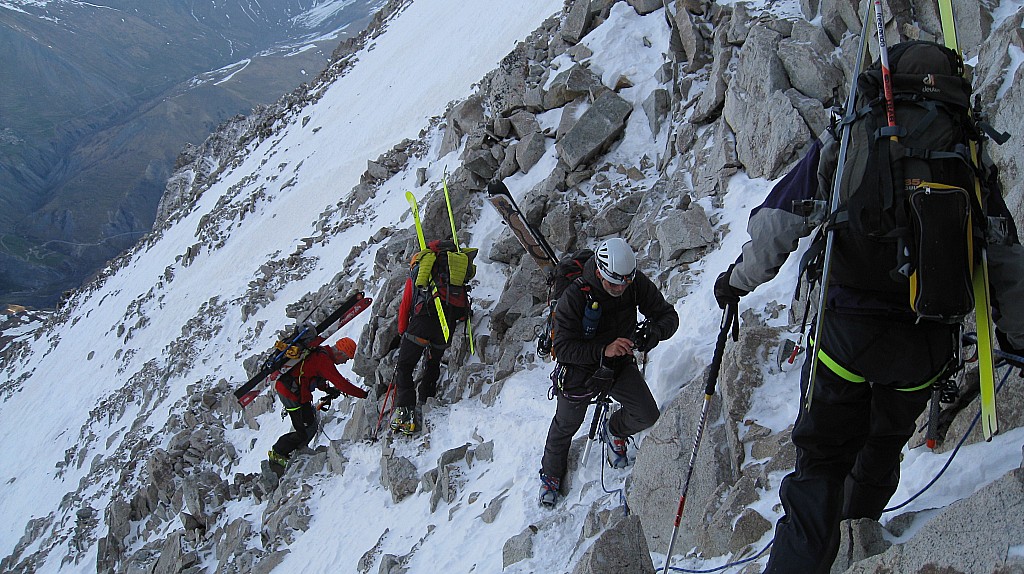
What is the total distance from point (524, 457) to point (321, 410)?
5907 mm

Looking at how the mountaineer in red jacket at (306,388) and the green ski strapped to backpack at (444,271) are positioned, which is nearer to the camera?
the green ski strapped to backpack at (444,271)

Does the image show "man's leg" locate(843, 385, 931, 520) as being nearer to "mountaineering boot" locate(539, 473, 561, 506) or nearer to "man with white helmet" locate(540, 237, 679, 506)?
"man with white helmet" locate(540, 237, 679, 506)

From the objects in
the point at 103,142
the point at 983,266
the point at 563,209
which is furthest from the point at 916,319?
the point at 103,142

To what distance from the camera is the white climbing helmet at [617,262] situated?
5.05 meters

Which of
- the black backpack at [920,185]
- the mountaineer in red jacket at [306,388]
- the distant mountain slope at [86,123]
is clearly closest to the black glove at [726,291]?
the black backpack at [920,185]

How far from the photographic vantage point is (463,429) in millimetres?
8703

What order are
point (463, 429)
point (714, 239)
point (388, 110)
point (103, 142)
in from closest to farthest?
point (714, 239)
point (463, 429)
point (388, 110)
point (103, 142)

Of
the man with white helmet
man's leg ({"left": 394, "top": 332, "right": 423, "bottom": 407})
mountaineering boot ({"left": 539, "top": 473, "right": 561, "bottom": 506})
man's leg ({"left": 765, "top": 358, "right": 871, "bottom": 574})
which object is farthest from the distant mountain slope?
man's leg ({"left": 765, "top": 358, "right": 871, "bottom": 574})

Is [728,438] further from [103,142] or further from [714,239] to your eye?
[103,142]

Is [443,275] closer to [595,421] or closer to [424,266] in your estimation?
[424,266]

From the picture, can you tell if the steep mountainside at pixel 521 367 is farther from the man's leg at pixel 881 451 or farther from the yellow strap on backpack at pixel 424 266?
the yellow strap on backpack at pixel 424 266

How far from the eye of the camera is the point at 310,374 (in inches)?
411

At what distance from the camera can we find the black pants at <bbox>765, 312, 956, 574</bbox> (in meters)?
2.75

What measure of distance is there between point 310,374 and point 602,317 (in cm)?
→ 669
